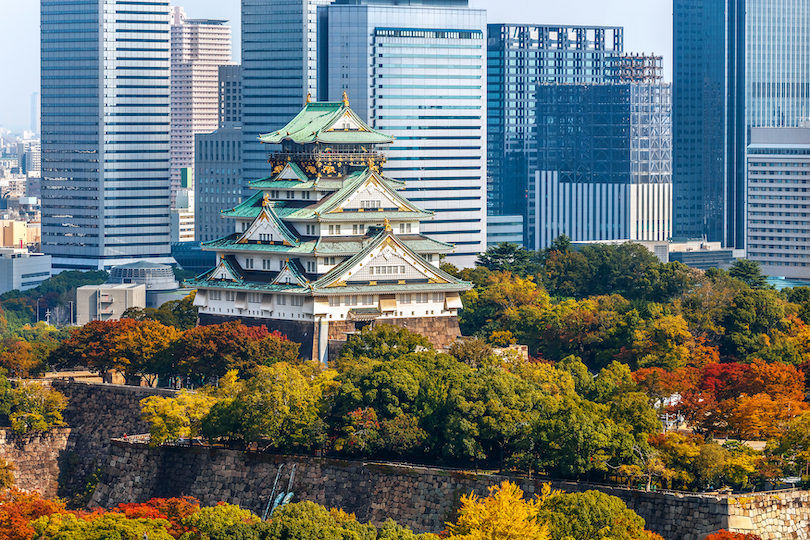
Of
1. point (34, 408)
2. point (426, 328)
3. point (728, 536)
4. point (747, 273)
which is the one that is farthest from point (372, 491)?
point (747, 273)

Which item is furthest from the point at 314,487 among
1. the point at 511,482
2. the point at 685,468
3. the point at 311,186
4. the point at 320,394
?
the point at 311,186

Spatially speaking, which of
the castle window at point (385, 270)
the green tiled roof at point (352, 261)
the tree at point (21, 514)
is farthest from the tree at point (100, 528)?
the castle window at point (385, 270)

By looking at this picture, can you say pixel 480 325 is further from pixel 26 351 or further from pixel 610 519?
pixel 610 519

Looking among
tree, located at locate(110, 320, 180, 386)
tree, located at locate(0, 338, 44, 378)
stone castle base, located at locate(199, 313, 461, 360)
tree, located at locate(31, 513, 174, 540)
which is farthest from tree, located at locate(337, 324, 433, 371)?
tree, located at locate(31, 513, 174, 540)

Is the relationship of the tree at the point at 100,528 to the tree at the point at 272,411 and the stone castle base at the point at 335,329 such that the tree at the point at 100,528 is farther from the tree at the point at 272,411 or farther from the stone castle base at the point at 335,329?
the stone castle base at the point at 335,329

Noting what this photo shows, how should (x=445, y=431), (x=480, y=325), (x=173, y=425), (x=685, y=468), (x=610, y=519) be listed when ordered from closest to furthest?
1. (x=610, y=519)
2. (x=685, y=468)
3. (x=445, y=431)
4. (x=173, y=425)
5. (x=480, y=325)

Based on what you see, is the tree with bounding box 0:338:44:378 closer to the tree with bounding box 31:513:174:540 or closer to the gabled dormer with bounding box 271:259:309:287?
the gabled dormer with bounding box 271:259:309:287
